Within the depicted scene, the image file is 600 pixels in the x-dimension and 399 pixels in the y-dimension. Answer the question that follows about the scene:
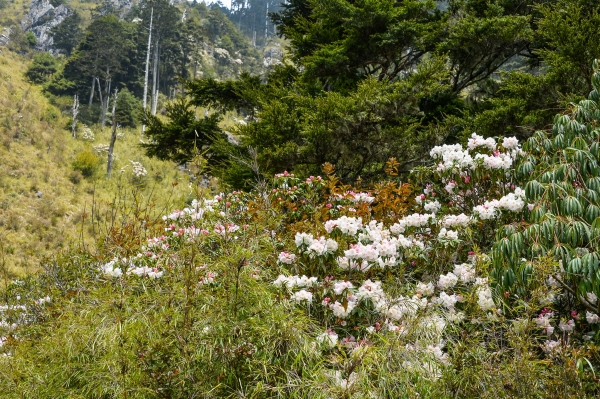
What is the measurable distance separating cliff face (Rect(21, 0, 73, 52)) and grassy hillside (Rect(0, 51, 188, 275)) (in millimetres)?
15451

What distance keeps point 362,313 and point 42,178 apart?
18228mm

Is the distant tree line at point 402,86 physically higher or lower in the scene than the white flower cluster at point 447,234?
higher

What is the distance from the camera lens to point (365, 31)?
6.89m

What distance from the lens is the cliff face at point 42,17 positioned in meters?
38.0

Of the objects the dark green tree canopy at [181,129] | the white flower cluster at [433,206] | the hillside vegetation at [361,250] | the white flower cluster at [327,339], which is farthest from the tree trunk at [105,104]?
the white flower cluster at [327,339]

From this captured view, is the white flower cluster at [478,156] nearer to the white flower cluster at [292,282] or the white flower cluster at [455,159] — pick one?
the white flower cluster at [455,159]

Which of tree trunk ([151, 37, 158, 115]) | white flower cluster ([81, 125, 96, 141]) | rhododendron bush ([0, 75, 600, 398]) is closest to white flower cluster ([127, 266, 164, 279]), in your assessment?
rhododendron bush ([0, 75, 600, 398])

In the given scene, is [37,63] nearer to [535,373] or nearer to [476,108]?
[476,108]

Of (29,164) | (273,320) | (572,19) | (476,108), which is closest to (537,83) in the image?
(572,19)

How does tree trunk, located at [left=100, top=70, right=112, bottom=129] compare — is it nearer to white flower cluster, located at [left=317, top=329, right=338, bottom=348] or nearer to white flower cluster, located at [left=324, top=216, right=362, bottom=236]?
white flower cluster, located at [left=324, top=216, right=362, bottom=236]

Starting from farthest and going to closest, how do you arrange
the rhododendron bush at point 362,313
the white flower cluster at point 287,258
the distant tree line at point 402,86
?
1. the distant tree line at point 402,86
2. the white flower cluster at point 287,258
3. the rhododendron bush at point 362,313

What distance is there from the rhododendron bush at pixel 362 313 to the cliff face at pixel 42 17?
43.0 metres

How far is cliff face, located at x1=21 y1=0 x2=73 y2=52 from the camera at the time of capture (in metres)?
38.0

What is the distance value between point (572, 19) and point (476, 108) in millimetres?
2001
